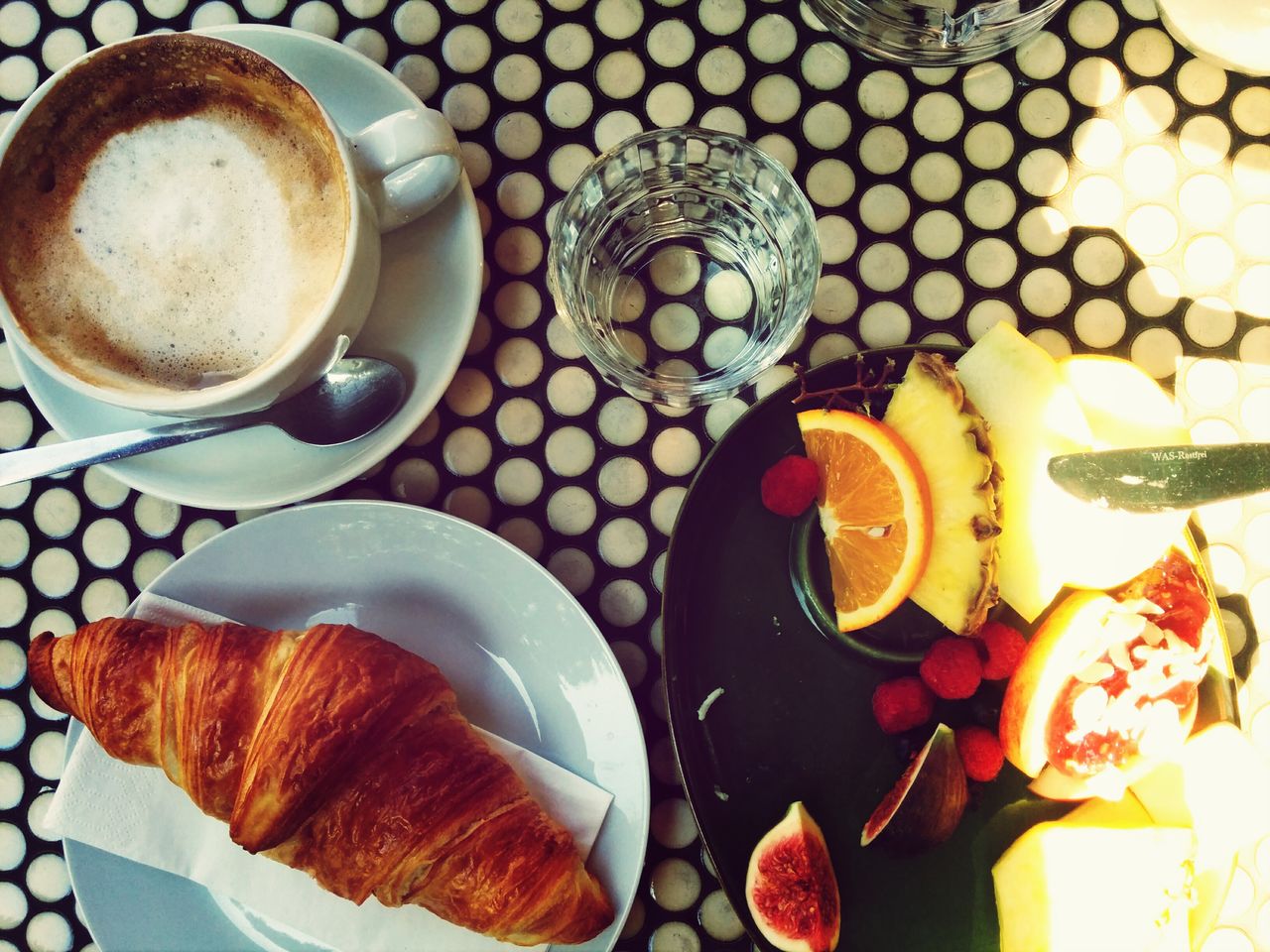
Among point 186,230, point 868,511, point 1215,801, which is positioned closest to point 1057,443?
point 868,511

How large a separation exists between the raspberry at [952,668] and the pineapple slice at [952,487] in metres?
0.03

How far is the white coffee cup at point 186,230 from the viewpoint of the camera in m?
0.76

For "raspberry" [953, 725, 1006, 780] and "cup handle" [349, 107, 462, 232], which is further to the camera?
"raspberry" [953, 725, 1006, 780]

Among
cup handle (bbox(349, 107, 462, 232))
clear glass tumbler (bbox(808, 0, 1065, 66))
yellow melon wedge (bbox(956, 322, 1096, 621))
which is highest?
clear glass tumbler (bbox(808, 0, 1065, 66))

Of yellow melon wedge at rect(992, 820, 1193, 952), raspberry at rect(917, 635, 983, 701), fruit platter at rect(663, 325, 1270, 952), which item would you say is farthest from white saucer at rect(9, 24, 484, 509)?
yellow melon wedge at rect(992, 820, 1193, 952)

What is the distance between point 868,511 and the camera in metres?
0.86

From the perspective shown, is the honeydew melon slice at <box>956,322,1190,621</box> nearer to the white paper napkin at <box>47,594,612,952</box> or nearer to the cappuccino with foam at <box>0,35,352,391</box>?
the white paper napkin at <box>47,594,612,952</box>

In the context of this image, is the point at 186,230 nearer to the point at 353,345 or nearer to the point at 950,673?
the point at 353,345

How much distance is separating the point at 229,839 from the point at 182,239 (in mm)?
591

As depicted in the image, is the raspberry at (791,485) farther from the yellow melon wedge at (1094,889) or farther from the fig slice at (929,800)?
the yellow melon wedge at (1094,889)

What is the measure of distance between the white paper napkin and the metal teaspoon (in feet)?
0.52

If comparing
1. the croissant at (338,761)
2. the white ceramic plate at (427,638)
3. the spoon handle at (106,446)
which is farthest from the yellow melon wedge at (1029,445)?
the spoon handle at (106,446)

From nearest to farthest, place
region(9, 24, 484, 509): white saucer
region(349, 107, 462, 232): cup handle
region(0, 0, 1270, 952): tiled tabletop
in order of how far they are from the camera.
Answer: region(349, 107, 462, 232): cup handle
region(9, 24, 484, 509): white saucer
region(0, 0, 1270, 952): tiled tabletop

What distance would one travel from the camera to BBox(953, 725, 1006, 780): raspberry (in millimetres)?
869
